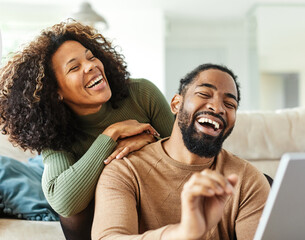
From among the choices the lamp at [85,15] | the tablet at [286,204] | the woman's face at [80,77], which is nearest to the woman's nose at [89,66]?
the woman's face at [80,77]

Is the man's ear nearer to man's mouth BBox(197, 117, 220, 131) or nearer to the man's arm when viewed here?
man's mouth BBox(197, 117, 220, 131)

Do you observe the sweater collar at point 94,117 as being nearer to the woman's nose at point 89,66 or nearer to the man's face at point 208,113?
the woman's nose at point 89,66

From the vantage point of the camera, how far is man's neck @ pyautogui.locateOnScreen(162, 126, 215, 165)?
1.31 metres

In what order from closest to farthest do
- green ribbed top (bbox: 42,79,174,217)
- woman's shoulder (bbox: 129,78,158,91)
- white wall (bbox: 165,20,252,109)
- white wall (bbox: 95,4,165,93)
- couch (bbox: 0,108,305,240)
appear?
green ribbed top (bbox: 42,79,174,217), woman's shoulder (bbox: 129,78,158,91), couch (bbox: 0,108,305,240), white wall (bbox: 95,4,165,93), white wall (bbox: 165,20,252,109)

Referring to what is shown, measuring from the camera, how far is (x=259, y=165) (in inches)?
86.4

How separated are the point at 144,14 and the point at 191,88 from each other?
17.3 feet

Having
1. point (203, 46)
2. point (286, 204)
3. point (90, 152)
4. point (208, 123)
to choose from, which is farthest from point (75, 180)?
point (203, 46)

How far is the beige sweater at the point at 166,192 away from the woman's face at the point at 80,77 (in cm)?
33

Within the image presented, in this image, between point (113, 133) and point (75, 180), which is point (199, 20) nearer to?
point (113, 133)

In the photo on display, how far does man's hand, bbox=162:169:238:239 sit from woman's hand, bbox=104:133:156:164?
1.51 feet

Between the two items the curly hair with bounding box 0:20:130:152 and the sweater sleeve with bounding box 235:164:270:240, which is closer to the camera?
the sweater sleeve with bounding box 235:164:270:240

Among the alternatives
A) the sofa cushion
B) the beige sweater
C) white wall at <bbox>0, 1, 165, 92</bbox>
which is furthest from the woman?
white wall at <bbox>0, 1, 165, 92</bbox>

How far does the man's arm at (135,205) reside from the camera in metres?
0.84

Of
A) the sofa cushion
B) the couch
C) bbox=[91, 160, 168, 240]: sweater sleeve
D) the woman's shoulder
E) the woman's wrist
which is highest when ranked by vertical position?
the woman's shoulder
